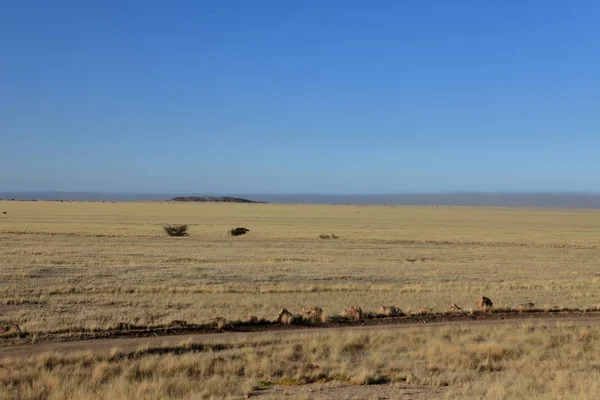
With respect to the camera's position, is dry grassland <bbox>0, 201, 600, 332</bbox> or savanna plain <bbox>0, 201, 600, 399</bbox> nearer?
savanna plain <bbox>0, 201, 600, 399</bbox>

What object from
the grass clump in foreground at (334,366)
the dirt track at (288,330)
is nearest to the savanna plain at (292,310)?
the grass clump in foreground at (334,366)

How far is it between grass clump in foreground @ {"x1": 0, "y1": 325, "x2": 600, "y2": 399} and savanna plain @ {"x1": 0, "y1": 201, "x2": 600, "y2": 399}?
0.13 feet

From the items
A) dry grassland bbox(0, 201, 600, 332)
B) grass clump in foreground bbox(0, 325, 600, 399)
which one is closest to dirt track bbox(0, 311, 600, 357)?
grass clump in foreground bbox(0, 325, 600, 399)

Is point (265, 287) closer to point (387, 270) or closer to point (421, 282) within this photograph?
point (421, 282)

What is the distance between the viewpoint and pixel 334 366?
11.8m

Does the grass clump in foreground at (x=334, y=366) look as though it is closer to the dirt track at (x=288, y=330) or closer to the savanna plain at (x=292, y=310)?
the savanna plain at (x=292, y=310)

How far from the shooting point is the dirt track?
12.6m

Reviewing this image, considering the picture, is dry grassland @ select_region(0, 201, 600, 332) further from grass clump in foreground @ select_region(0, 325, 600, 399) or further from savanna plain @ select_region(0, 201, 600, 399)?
grass clump in foreground @ select_region(0, 325, 600, 399)

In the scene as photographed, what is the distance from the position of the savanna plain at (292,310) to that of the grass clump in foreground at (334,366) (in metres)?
0.04

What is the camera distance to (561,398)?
9164 mm

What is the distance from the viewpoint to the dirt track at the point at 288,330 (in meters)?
12.6

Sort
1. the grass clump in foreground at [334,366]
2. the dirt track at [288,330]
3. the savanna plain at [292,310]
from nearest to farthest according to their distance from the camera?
the grass clump in foreground at [334,366]
the savanna plain at [292,310]
the dirt track at [288,330]

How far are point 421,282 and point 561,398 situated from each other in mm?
16092

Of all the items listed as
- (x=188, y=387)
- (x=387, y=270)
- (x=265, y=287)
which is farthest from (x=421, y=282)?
(x=188, y=387)
